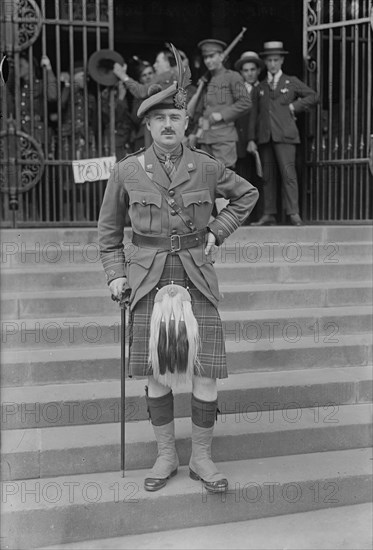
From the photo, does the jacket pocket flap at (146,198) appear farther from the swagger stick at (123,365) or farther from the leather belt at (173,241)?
the swagger stick at (123,365)

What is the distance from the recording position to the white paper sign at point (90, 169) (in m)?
7.30

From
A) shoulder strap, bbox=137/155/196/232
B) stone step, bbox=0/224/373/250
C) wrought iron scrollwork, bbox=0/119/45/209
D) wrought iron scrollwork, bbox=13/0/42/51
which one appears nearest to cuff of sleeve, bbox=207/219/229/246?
shoulder strap, bbox=137/155/196/232

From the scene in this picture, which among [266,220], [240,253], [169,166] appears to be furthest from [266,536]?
[266,220]

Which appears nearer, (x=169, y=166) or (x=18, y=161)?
(x=169, y=166)

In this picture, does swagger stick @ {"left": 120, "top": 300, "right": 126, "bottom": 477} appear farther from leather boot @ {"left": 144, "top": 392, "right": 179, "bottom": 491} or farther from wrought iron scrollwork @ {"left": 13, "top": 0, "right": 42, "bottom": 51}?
wrought iron scrollwork @ {"left": 13, "top": 0, "right": 42, "bottom": 51}

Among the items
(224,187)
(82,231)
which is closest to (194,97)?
(82,231)

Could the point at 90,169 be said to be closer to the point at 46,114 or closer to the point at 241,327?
the point at 46,114

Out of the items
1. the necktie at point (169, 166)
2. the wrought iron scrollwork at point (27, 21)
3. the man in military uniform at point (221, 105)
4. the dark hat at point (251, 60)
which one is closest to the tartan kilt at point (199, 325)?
the necktie at point (169, 166)

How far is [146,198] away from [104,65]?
4.11 m

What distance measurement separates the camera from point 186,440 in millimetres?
4066

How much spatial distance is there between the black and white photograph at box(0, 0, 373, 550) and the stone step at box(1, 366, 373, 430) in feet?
0.04

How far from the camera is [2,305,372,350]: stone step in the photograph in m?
4.84

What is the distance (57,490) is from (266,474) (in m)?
1.13

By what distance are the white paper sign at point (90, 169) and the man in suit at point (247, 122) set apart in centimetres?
168
